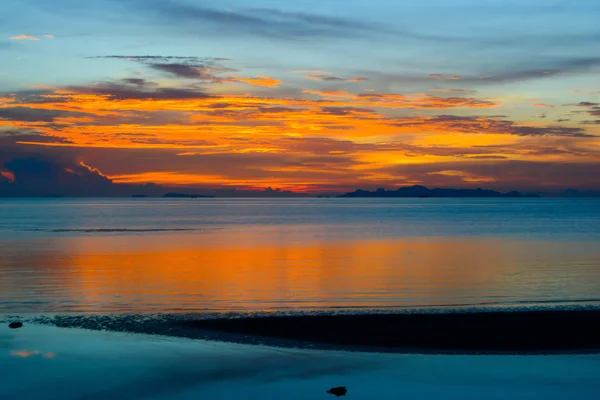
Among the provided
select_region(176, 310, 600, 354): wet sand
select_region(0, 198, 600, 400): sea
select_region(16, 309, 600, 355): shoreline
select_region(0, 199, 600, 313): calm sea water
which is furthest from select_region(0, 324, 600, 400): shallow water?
select_region(0, 199, 600, 313): calm sea water

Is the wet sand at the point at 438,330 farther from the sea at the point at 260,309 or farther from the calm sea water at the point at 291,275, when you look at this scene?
the calm sea water at the point at 291,275

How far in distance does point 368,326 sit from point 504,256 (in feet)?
85.8

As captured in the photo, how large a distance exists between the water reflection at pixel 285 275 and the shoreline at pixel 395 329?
8.27 ft

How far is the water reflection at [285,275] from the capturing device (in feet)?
81.5

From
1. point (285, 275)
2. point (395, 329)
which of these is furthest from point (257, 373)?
point (285, 275)

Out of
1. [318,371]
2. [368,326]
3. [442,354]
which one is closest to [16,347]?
[318,371]

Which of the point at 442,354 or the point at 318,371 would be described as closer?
the point at 318,371

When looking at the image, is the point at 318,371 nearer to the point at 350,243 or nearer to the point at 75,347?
the point at 75,347

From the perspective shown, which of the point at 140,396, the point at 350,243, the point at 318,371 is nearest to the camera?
the point at 140,396

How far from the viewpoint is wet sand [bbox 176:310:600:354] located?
17516 millimetres

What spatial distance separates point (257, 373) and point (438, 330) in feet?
20.7

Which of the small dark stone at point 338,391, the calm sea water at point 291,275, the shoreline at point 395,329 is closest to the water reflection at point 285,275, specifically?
the calm sea water at point 291,275

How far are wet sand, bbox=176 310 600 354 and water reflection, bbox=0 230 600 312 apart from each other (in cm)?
313

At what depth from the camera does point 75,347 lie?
17.3 metres
